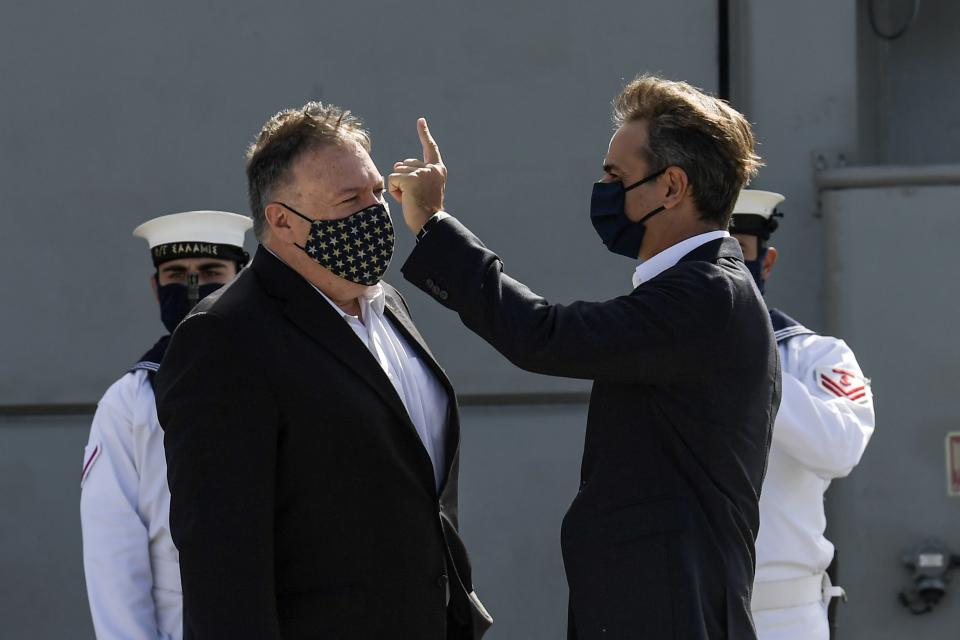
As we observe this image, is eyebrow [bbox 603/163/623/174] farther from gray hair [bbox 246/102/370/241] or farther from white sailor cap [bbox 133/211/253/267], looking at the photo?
white sailor cap [bbox 133/211/253/267]

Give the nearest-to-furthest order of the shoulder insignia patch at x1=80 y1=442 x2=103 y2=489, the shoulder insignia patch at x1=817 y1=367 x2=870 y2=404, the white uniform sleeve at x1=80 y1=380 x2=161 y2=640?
the white uniform sleeve at x1=80 y1=380 x2=161 y2=640 → the shoulder insignia patch at x1=80 y1=442 x2=103 y2=489 → the shoulder insignia patch at x1=817 y1=367 x2=870 y2=404

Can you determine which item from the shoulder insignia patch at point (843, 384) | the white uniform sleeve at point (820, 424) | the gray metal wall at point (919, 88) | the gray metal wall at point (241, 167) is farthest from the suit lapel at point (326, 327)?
the gray metal wall at point (919, 88)

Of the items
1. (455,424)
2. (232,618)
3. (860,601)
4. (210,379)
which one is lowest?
(860,601)

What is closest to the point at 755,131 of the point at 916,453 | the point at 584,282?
the point at 584,282

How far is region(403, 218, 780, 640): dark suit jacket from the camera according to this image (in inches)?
80.2

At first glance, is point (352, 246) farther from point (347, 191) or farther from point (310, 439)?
point (310, 439)

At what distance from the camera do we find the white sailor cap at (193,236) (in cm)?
312

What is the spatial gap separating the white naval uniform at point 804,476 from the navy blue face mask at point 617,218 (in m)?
0.78

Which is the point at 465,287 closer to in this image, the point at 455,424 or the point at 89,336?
the point at 455,424

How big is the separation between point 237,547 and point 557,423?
6.92 feet

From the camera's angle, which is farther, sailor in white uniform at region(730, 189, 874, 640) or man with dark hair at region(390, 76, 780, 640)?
sailor in white uniform at region(730, 189, 874, 640)

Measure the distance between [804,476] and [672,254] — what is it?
1.05 metres

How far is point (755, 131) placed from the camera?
13.4 feet

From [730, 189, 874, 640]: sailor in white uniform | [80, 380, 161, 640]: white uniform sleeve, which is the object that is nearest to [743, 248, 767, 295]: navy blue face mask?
[730, 189, 874, 640]: sailor in white uniform
